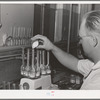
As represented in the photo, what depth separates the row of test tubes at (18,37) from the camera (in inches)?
51.1

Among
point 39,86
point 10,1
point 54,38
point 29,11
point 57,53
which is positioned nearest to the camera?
point 10,1

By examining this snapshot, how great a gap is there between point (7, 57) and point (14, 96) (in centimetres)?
36

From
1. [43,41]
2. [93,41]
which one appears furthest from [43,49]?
[93,41]

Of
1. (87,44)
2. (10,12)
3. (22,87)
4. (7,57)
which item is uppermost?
(10,12)

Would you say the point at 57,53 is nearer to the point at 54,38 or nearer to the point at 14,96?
the point at 14,96

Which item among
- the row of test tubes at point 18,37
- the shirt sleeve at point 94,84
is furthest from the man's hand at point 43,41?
the shirt sleeve at point 94,84

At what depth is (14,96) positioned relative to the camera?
3.01 ft

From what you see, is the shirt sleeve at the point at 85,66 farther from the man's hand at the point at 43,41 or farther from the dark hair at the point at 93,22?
the dark hair at the point at 93,22

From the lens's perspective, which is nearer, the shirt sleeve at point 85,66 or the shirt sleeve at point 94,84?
the shirt sleeve at point 94,84

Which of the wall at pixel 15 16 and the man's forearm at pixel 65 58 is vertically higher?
the wall at pixel 15 16

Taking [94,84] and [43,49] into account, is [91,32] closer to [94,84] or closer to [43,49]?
[94,84]

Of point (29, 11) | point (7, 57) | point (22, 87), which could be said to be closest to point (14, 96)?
point (22, 87)

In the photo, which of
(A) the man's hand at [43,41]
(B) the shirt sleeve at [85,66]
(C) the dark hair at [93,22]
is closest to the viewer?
(C) the dark hair at [93,22]

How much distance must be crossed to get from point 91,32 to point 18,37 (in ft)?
2.01
